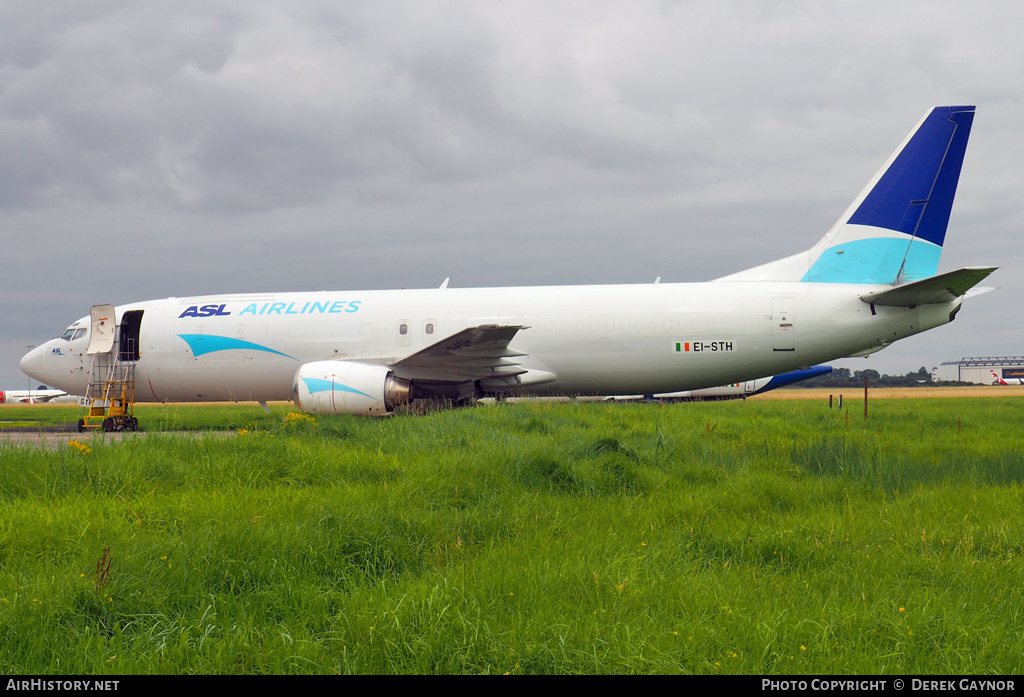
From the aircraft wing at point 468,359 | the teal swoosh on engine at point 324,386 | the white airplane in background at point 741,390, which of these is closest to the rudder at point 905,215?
the aircraft wing at point 468,359

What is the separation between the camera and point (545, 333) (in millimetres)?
15578

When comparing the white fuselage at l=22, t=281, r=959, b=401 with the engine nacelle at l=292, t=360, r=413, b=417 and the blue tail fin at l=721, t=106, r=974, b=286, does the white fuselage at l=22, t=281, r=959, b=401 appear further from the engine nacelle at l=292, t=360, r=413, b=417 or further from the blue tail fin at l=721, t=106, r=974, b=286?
the engine nacelle at l=292, t=360, r=413, b=417

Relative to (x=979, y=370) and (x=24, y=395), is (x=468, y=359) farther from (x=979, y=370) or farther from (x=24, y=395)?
(x=979, y=370)

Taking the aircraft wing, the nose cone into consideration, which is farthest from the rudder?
the nose cone

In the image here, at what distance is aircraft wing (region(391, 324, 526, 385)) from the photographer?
13.8m

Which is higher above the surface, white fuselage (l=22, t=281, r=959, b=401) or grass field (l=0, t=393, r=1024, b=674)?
white fuselage (l=22, t=281, r=959, b=401)

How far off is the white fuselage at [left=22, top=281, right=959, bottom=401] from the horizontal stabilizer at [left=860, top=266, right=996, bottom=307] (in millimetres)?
264

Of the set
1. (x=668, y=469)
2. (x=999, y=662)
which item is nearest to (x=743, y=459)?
(x=668, y=469)

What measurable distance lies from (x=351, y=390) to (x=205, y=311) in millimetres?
5402

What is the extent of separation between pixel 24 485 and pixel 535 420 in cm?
578

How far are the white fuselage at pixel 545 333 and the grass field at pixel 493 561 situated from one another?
8127 mm

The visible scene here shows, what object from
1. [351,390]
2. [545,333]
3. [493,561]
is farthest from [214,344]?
[493,561]

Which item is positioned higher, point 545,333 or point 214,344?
point 545,333

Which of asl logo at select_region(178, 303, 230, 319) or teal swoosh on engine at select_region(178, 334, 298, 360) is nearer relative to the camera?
teal swoosh on engine at select_region(178, 334, 298, 360)
